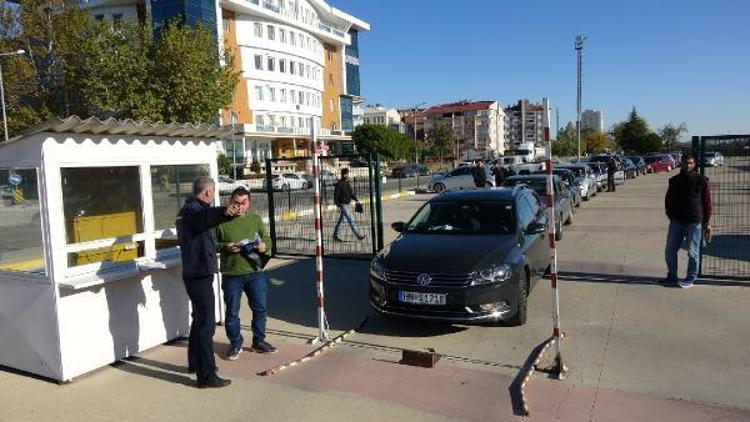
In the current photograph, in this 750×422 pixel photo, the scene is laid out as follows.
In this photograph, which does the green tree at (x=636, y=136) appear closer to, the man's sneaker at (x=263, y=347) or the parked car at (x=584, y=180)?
the parked car at (x=584, y=180)

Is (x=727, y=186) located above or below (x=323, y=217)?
above

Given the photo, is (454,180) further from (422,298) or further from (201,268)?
(201,268)

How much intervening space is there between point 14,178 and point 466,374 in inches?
178

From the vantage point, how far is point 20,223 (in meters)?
5.51

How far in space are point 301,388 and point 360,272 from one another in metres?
4.91

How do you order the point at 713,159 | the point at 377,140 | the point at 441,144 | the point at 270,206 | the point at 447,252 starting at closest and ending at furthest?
the point at 447,252, the point at 713,159, the point at 270,206, the point at 377,140, the point at 441,144

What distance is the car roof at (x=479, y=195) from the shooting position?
25.7ft

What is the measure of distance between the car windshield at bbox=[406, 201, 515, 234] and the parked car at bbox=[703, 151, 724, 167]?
302 cm

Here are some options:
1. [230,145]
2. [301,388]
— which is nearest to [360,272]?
[301,388]

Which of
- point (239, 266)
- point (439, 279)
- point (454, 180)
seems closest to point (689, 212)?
point (439, 279)

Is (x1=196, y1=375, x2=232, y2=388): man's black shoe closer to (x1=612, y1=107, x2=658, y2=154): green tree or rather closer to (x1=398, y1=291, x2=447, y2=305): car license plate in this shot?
(x1=398, y1=291, x2=447, y2=305): car license plate

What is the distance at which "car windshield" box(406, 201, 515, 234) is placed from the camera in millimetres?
7273

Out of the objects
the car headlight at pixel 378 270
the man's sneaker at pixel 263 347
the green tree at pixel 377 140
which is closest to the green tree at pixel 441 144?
the green tree at pixel 377 140

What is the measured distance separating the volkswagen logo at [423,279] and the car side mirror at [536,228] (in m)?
1.80
